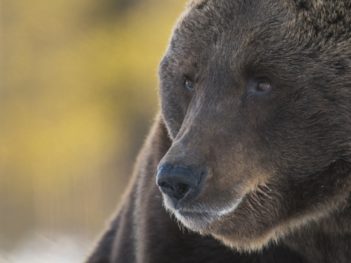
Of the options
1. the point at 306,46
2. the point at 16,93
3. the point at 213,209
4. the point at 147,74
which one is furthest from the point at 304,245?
the point at 16,93

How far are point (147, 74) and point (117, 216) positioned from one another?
15132mm

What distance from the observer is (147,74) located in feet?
73.9

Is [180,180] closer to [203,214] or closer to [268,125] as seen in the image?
[203,214]

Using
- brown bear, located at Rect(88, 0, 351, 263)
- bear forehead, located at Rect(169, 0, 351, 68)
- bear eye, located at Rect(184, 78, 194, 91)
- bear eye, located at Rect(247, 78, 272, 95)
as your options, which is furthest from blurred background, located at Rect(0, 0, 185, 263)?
bear eye, located at Rect(247, 78, 272, 95)

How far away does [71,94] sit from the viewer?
2311 centimetres

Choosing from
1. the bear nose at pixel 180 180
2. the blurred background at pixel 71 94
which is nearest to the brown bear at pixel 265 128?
the bear nose at pixel 180 180

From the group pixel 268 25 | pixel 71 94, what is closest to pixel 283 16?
pixel 268 25

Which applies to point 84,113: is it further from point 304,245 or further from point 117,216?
point 304,245

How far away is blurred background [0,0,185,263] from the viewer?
2230 centimetres

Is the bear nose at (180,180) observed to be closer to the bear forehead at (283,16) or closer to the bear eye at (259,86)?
the bear eye at (259,86)

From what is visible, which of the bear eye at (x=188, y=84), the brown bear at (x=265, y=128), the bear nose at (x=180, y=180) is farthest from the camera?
the bear eye at (x=188, y=84)

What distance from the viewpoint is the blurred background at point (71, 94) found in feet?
73.2

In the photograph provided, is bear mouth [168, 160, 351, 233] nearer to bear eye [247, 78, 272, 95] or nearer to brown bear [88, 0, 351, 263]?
brown bear [88, 0, 351, 263]

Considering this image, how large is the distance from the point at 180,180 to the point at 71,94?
18.0 metres
